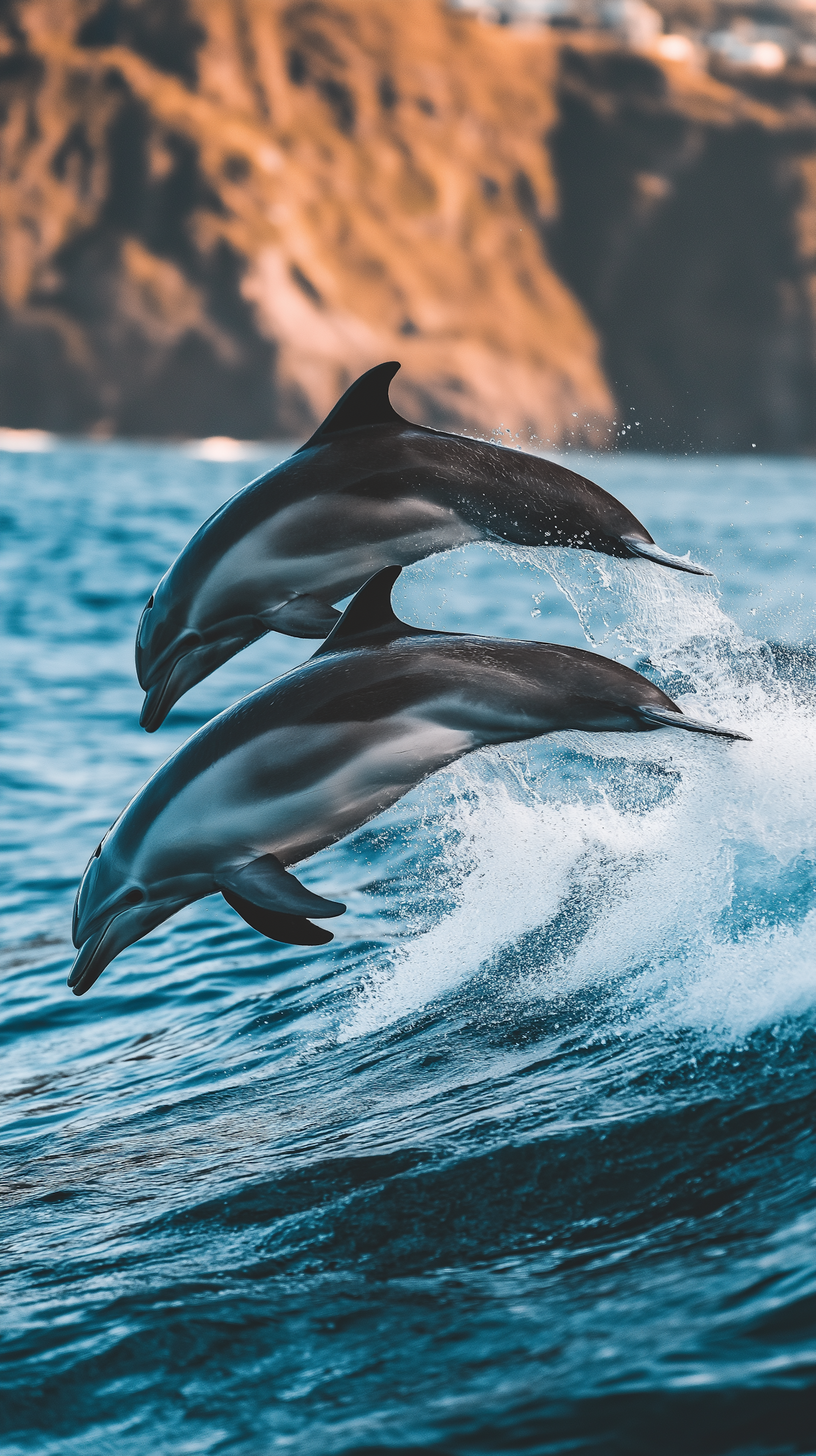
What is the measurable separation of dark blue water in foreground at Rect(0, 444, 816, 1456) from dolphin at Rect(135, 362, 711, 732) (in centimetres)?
42

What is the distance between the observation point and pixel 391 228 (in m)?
157

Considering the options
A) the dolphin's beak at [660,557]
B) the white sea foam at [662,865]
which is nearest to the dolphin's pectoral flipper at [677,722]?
the dolphin's beak at [660,557]

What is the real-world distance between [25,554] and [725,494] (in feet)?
119

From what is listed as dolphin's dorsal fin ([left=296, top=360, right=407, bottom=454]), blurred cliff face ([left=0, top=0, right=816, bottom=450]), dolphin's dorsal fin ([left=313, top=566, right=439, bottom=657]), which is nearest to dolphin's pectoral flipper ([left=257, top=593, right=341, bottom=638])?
dolphin's dorsal fin ([left=313, top=566, right=439, bottom=657])

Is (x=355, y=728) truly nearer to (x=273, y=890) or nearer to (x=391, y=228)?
(x=273, y=890)

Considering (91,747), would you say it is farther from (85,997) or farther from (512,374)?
(512,374)

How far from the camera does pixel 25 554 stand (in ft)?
96.8

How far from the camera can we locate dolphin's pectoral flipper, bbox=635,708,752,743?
459 centimetres

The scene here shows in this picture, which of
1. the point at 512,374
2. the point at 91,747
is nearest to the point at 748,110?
the point at 512,374

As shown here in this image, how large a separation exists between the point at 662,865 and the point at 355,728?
Result: 2852 millimetres

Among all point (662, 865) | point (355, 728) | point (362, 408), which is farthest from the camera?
point (662, 865)

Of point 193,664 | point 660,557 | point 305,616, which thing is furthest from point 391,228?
point 660,557

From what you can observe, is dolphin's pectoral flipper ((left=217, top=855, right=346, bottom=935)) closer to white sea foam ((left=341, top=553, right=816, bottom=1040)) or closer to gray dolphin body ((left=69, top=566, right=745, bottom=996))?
gray dolphin body ((left=69, top=566, right=745, bottom=996))

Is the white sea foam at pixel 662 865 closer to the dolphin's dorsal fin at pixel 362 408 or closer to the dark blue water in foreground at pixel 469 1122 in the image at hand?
the dark blue water in foreground at pixel 469 1122
